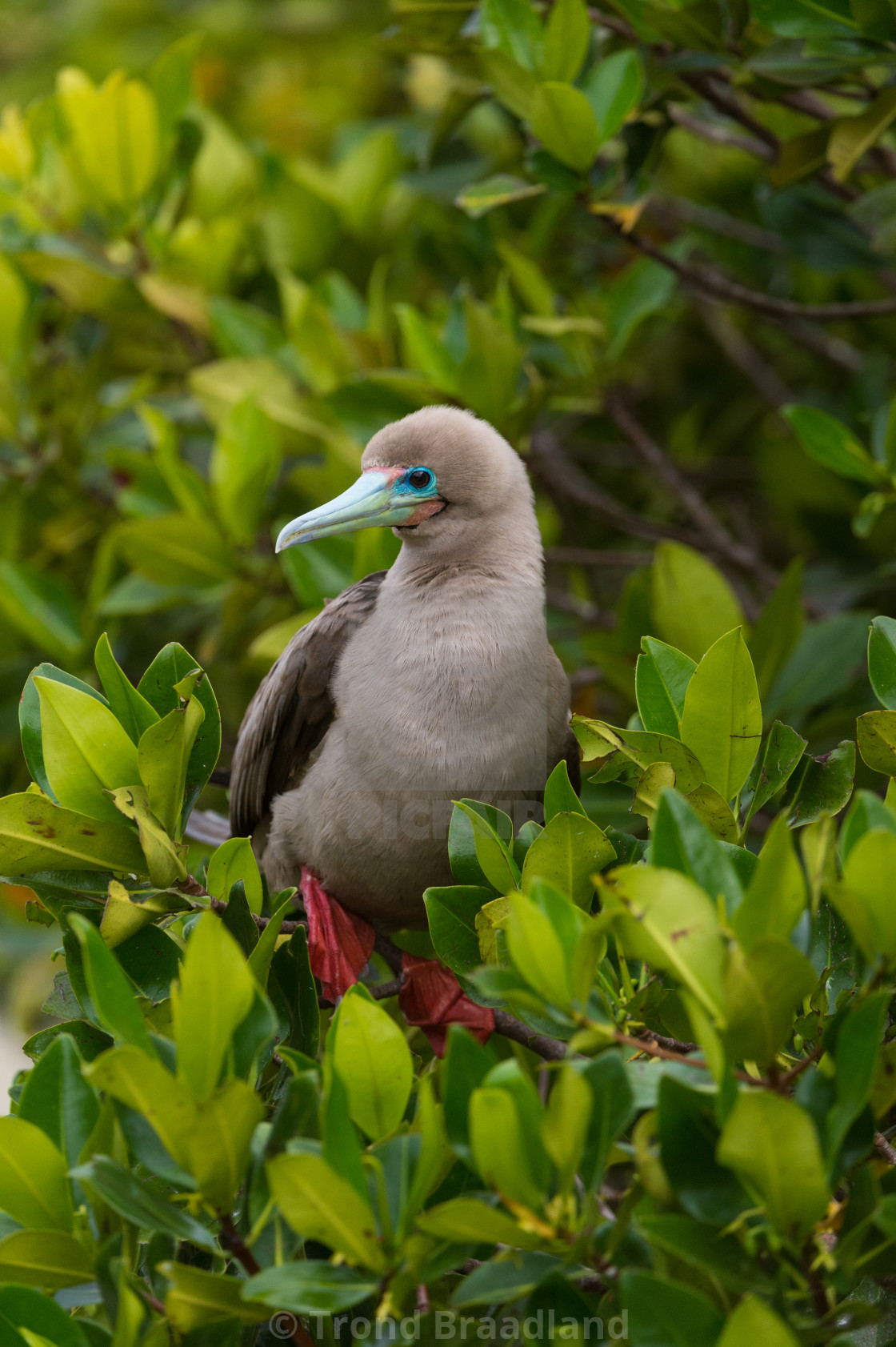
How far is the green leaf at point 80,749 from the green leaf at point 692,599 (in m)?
1.75

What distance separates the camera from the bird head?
290 centimetres

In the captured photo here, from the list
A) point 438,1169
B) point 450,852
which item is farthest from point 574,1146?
point 450,852

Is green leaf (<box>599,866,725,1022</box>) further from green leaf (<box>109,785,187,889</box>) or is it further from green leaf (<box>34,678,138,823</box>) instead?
green leaf (<box>34,678,138,823</box>)

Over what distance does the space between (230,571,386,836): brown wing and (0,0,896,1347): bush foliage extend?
16.6 inches

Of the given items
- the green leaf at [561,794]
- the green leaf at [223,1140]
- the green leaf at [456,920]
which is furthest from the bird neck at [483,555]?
the green leaf at [223,1140]

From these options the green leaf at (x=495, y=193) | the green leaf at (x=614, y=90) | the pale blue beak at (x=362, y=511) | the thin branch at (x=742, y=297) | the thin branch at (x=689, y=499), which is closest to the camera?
the pale blue beak at (x=362, y=511)

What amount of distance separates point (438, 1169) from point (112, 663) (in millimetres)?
1047

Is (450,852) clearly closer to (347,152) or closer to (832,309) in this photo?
(832,309)

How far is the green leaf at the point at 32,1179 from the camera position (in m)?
1.63

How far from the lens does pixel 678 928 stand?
4.85 ft

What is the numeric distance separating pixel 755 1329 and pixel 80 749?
1.37m

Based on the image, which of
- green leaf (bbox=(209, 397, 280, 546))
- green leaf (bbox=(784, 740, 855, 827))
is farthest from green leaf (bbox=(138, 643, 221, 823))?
green leaf (bbox=(209, 397, 280, 546))

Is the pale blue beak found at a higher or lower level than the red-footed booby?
higher

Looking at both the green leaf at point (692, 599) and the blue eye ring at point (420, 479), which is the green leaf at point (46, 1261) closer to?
the blue eye ring at point (420, 479)
